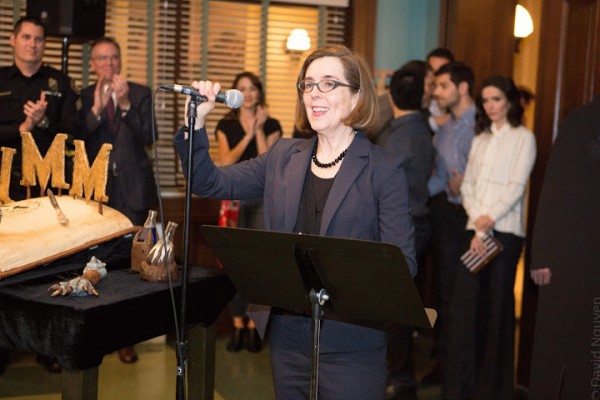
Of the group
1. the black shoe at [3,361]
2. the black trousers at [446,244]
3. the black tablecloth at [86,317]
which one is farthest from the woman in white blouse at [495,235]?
the black shoe at [3,361]

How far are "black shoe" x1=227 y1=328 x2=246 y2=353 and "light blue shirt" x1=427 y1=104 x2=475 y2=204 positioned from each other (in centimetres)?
164

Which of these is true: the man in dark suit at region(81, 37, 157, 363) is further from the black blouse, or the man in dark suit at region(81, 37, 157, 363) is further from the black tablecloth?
the black blouse

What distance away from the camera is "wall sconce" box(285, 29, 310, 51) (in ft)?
19.4

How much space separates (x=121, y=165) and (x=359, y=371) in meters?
2.85

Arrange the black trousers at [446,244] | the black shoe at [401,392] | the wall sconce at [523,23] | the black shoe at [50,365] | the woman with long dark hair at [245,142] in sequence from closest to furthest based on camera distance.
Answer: the black shoe at [401,392] < the black trousers at [446,244] < the black shoe at [50,365] < the woman with long dark hair at [245,142] < the wall sconce at [523,23]

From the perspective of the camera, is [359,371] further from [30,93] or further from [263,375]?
[30,93]

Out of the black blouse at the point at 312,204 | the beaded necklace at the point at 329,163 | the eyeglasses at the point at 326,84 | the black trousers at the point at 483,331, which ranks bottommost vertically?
the black trousers at the point at 483,331

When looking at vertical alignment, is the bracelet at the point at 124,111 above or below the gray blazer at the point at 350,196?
above

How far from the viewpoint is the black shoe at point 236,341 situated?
5.21 metres

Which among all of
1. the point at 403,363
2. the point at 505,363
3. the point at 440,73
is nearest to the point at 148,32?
the point at 440,73

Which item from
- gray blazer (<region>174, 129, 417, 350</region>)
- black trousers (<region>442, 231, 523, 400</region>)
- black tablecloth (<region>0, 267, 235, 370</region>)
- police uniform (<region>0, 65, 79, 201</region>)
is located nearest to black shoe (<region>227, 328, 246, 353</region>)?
black trousers (<region>442, 231, 523, 400</region>)

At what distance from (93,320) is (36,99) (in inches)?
97.1

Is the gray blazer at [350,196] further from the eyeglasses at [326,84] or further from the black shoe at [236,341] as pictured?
the black shoe at [236,341]

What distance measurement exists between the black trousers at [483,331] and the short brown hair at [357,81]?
188 centimetres
